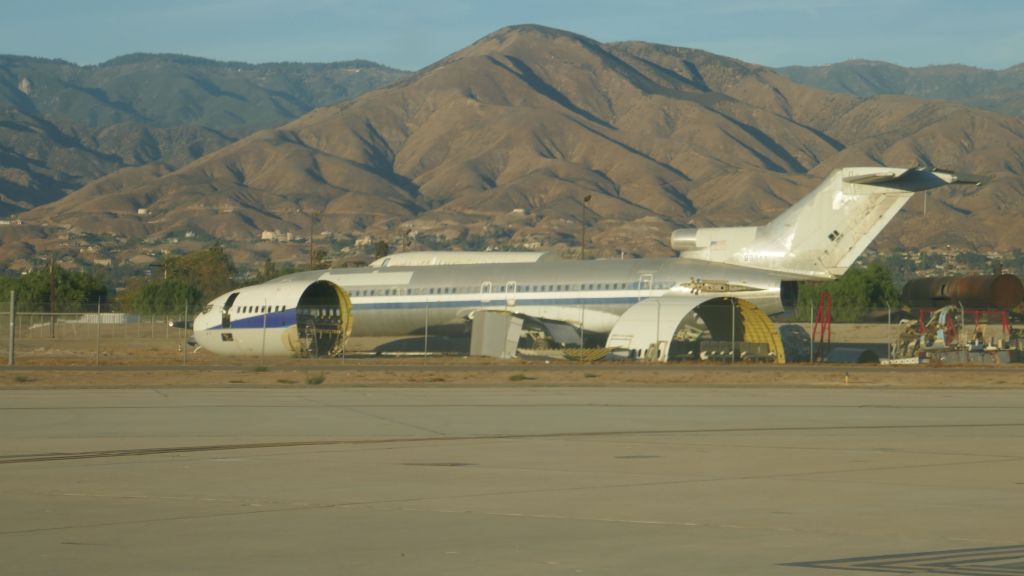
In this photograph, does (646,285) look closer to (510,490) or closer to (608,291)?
(608,291)

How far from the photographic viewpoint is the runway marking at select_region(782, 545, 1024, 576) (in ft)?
37.5

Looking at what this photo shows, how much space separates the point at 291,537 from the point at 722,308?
44.2 meters

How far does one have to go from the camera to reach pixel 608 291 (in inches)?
2219

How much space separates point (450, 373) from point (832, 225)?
1678cm

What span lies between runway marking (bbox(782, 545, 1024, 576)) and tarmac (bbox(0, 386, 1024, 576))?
0.04 meters

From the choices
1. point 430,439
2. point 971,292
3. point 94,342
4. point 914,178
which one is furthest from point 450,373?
point 971,292

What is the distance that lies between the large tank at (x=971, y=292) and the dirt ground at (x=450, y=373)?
16.6m

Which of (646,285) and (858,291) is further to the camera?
(858,291)

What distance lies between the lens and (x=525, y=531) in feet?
44.7

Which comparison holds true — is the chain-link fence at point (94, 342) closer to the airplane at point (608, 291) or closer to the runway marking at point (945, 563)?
the airplane at point (608, 291)

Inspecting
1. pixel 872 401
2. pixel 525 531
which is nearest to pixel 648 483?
pixel 525 531

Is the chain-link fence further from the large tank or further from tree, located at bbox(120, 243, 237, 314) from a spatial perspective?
the large tank

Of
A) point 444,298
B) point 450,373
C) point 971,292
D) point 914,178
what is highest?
point 914,178

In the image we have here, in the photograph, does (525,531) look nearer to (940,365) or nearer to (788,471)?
(788,471)
